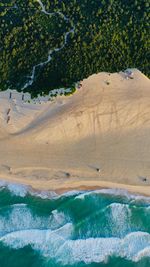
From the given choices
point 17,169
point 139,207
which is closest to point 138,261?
point 139,207

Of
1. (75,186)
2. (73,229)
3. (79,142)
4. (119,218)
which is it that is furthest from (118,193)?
(79,142)

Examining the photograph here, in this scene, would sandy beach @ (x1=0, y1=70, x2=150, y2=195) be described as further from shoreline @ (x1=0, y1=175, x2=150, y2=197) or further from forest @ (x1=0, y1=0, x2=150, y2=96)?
forest @ (x1=0, y1=0, x2=150, y2=96)

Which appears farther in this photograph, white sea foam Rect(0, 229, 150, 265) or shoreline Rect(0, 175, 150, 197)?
shoreline Rect(0, 175, 150, 197)

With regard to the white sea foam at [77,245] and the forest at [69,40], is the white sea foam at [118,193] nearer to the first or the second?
the white sea foam at [77,245]

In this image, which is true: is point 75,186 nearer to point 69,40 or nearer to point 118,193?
point 118,193

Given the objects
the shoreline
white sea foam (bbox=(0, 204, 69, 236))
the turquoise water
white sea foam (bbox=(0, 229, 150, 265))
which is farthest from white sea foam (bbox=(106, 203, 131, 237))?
white sea foam (bbox=(0, 204, 69, 236))

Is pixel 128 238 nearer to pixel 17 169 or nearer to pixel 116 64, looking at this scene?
pixel 17 169

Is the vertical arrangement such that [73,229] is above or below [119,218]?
below

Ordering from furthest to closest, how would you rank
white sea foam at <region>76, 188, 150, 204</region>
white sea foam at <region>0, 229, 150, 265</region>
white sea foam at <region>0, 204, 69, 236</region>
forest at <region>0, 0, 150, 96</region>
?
1. forest at <region>0, 0, 150, 96</region>
2. white sea foam at <region>76, 188, 150, 204</region>
3. white sea foam at <region>0, 204, 69, 236</region>
4. white sea foam at <region>0, 229, 150, 265</region>
